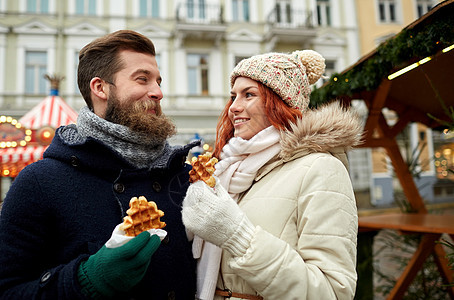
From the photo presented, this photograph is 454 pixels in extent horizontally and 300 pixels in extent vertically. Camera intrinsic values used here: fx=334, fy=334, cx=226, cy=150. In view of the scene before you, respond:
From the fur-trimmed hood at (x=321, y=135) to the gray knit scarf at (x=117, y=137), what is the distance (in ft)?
1.97

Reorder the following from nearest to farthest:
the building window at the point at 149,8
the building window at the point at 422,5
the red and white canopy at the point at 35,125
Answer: the red and white canopy at the point at 35,125, the building window at the point at 149,8, the building window at the point at 422,5

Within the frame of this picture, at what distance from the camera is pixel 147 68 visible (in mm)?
1668

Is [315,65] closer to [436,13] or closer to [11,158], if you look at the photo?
[436,13]

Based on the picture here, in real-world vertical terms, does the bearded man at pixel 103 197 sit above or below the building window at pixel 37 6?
below

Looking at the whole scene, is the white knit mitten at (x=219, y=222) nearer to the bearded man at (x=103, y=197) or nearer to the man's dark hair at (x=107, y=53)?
the bearded man at (x=103, y=197)

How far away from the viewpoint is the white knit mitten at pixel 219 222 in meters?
1.23

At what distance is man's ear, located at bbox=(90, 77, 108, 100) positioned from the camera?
5.39 feet

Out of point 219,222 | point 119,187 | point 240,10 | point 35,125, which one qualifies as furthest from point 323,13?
point 219,222

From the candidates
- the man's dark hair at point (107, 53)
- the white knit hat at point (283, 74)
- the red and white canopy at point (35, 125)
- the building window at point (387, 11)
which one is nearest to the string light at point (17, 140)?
the red and white canopy at point (35, 125)

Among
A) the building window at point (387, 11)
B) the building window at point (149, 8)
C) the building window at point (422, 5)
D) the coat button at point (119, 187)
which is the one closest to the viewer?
the coat button at point (119, 187)

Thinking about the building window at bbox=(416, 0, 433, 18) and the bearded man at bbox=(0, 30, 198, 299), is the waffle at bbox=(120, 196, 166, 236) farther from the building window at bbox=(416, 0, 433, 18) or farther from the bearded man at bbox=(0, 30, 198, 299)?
the building window at bbox=(416, 0, 433, 18)

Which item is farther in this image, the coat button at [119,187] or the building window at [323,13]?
the building window at [323,13]

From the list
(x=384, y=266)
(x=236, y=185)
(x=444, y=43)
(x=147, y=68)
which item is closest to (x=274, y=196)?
(x=236, y=185)

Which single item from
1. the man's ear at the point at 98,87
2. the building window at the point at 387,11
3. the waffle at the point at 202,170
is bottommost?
the waffle at the point at 202,170
